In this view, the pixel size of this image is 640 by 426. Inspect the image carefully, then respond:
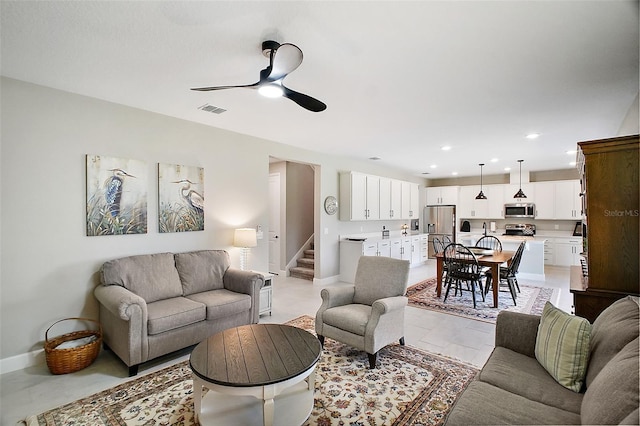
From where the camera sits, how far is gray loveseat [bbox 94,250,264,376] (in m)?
2.74

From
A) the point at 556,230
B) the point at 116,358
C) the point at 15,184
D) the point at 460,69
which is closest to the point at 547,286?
the point at 556,230

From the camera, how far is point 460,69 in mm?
2592

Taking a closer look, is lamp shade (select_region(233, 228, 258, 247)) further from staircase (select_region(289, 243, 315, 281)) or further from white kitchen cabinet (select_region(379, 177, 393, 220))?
white kitchen cabinet (select_region(379, 177, 393, 220))

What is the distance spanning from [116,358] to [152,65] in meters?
2.76

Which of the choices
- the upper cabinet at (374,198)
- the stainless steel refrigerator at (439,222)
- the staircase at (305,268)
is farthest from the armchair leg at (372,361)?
the stainless steel refrigerator at (439,222)

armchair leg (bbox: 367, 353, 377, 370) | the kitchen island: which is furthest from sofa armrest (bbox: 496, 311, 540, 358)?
the kitchen island

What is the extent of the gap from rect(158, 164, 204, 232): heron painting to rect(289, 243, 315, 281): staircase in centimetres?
300

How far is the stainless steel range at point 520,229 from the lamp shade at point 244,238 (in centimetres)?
751

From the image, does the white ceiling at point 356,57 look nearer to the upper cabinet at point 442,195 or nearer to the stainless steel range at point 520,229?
the stainless steel range at point 520,229

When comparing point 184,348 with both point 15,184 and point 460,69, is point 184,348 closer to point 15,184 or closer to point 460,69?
point 15,184

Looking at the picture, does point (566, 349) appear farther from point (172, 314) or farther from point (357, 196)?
point (357, 196)

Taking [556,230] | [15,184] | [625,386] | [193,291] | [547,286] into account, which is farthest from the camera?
[556,230]

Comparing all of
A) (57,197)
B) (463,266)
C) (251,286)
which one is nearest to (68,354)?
(57,197)

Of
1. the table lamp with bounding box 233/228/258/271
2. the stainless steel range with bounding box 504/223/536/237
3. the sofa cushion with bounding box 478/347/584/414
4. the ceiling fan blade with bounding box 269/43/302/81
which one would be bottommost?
the sofa cushion with bounding box 478/347/584/414
